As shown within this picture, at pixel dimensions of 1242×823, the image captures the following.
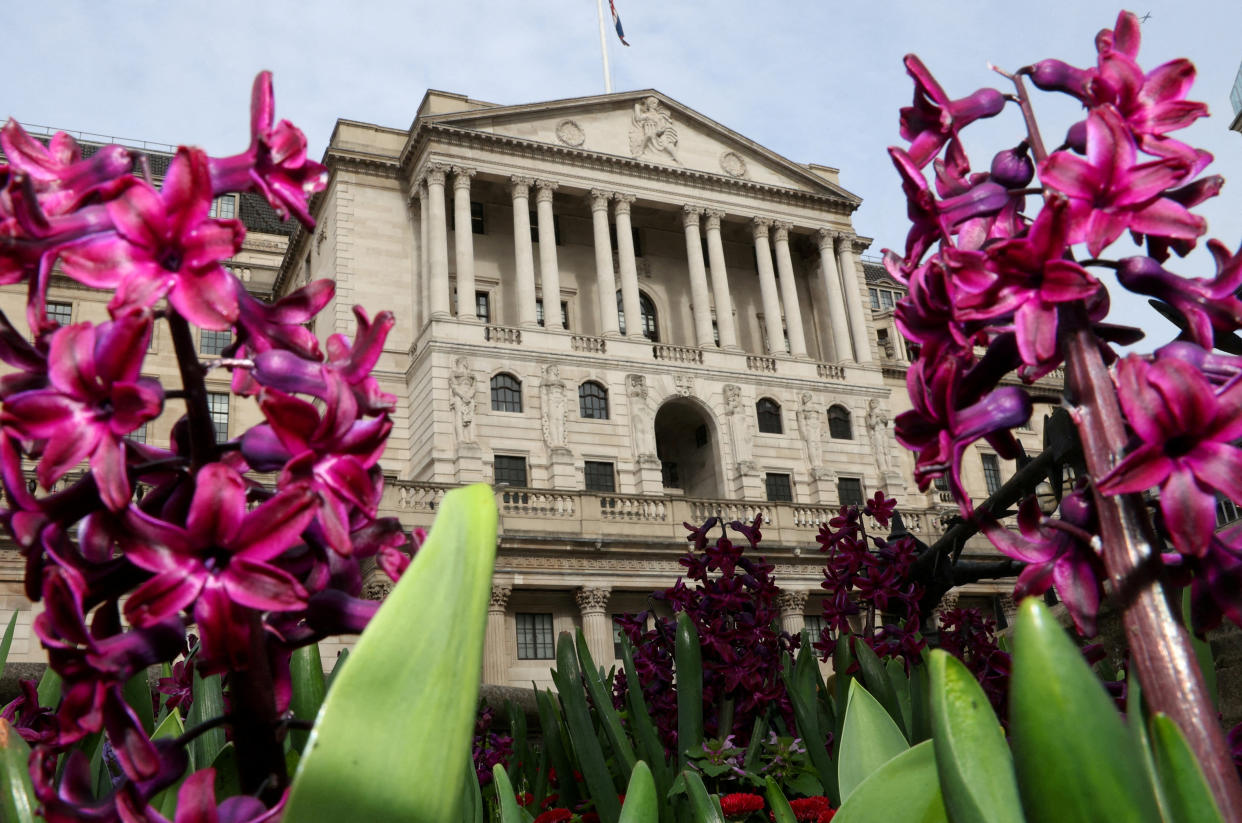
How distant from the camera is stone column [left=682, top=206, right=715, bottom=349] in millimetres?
37406

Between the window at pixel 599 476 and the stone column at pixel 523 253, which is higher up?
the stone column at pixel 523 253

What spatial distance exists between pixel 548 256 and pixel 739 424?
923 centimetres

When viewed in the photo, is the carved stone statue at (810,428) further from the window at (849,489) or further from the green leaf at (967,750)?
the green leaf at (967,750)

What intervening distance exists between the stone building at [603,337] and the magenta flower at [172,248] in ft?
84.8

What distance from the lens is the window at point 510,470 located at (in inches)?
1265

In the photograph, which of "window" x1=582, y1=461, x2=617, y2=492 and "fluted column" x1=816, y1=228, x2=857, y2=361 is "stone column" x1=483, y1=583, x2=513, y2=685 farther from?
"fluted column" x1=816, y1=228, x2=857, y2=361

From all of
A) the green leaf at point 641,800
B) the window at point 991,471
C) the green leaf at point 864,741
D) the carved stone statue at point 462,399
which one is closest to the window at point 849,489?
the window at point 991,471

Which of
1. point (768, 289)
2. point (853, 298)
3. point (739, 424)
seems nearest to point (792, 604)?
point (739, 424)

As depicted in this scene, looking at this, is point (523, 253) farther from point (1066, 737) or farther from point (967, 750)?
point (1066, 737)

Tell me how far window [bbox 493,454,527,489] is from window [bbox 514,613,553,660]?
16.2ft

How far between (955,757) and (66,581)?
0.98m

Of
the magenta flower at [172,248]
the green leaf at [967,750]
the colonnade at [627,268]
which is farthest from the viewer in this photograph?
the colonnade at [627,268]

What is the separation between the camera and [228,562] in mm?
1099

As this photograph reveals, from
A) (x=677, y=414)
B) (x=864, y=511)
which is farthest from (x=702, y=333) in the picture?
(x=864, y=511)
